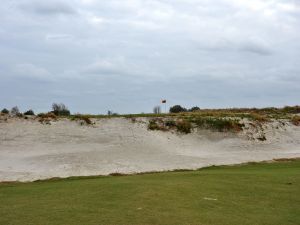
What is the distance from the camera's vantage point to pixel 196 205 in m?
12.9

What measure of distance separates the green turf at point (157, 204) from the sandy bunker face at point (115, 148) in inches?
431

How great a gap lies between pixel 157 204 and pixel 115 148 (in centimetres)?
2199

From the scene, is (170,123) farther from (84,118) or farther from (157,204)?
(157,204)

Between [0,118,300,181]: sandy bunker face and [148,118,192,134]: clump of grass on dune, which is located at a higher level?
[148,118,192,134]: clump of grass on dune

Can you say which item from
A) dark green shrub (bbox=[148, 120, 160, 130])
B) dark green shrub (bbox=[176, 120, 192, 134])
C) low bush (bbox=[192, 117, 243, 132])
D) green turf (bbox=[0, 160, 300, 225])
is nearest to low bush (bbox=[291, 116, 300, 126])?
low bush (bbox=[192, 117, 243, 132])

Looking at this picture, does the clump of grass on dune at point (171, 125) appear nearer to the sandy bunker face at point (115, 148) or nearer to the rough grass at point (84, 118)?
the sandy bunker face at point (115, 148)

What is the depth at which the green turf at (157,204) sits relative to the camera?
1123cm

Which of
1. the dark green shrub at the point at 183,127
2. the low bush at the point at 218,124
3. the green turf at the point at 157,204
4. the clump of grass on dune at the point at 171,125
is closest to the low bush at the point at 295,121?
the low bush at the point at 218,124

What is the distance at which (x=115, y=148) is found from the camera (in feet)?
113

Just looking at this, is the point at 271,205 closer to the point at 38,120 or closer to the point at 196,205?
the point at 196,205

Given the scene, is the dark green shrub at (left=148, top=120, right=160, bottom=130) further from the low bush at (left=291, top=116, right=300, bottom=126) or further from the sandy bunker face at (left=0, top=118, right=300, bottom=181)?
the low bush at (left=291, top=116, right=300, bottom=126)

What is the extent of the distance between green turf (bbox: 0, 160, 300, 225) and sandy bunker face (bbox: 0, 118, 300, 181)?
1095 centimetres

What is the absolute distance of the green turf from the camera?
1123 cm

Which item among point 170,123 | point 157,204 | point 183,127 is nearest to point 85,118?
point 170,123
